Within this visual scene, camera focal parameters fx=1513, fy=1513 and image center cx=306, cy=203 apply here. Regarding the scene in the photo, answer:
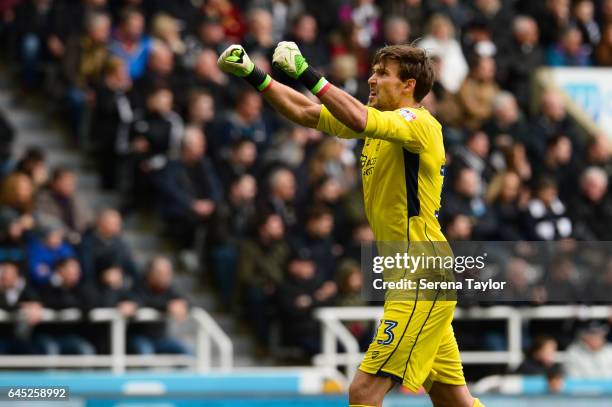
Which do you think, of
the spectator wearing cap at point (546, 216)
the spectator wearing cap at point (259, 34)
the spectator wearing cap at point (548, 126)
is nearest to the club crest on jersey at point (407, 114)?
the spectator wearing cap at point (546, 216)

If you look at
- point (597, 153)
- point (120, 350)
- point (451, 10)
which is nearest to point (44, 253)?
point (120, 350)

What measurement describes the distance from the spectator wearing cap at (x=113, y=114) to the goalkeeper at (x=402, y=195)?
6.39 metres

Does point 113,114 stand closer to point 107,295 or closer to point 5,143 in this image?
point 5,143

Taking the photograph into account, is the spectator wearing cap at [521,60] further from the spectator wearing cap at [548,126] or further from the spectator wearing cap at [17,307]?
the spectator wearing cap at [17,307]

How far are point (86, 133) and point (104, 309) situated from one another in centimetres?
251

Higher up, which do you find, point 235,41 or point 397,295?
point 235,41

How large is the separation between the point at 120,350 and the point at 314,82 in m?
5.80

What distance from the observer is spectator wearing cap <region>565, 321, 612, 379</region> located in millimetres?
14352

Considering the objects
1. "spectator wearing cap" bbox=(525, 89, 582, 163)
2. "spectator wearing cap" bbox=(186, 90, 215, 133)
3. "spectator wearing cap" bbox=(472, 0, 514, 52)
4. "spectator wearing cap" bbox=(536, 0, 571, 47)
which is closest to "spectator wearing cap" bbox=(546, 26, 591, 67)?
"spectator wearing cap" bbox=(536, 0, 571, 47)

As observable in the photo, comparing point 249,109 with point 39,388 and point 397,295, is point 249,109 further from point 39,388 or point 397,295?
point 397,295

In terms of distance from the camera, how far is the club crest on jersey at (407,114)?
25.4 ft

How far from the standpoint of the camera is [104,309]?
1280cm

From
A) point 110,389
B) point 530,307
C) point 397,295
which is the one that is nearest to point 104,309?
point 110,389

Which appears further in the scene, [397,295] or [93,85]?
[93,85]
